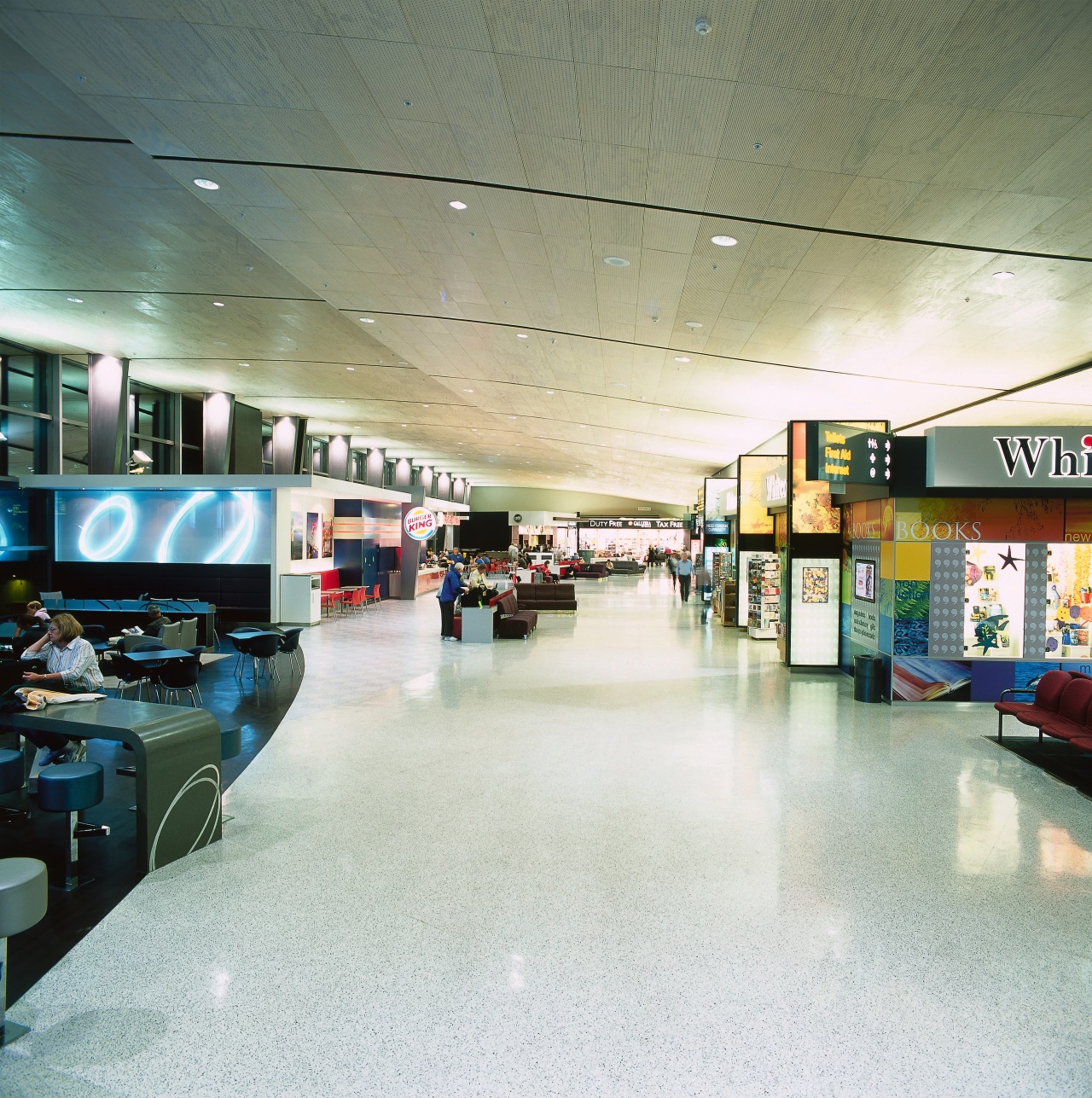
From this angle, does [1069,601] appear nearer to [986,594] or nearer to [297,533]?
[986,594]

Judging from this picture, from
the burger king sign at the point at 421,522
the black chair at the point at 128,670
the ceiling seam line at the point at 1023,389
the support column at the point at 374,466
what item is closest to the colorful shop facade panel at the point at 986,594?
the ceiling seam line at the point at 1023,389

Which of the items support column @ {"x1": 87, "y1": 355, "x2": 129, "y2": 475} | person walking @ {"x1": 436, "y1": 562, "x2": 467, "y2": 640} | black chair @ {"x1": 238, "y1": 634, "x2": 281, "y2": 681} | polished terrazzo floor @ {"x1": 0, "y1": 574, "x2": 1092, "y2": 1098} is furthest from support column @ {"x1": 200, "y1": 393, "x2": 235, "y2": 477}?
polished terrazzo floor @ {"x1": 0, "y1": 574, "x2": 1092, "y2": 1098}

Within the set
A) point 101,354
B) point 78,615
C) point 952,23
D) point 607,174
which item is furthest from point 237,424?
point 952,23

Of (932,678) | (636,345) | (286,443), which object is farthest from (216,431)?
(932,678)

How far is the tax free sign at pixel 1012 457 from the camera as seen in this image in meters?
8.34

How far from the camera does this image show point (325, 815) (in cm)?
530

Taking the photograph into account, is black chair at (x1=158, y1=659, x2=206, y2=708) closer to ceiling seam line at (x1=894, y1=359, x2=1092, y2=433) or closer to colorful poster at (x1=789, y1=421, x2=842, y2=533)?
colorful poster at (x1=789, y1=421, x2=842, y2=533)

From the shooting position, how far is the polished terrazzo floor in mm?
2771

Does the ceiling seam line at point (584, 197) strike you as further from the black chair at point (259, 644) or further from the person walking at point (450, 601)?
the person walking at point (450, 601)

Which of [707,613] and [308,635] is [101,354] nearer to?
[308,635]

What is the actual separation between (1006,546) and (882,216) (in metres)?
4.64

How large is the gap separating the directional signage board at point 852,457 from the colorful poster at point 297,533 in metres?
12.0

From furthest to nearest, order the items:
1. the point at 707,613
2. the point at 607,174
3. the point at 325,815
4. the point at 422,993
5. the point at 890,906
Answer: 1. the point at 707,613
2. the point at 607,174
3. the point at 325,815
4. the point at 890,906
5. the point at 422,993

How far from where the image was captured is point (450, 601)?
583 inches
